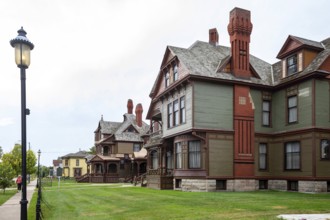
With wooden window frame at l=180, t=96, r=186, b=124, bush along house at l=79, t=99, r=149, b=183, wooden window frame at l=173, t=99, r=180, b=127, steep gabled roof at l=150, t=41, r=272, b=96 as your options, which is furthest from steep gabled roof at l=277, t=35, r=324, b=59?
bush along house at l=79, t=99, r=149, b=183

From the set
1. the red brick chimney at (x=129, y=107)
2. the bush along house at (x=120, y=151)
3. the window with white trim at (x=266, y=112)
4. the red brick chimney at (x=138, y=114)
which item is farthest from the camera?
the red brick chimney at (x=129, y=107)

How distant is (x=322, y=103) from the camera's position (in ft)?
82.6

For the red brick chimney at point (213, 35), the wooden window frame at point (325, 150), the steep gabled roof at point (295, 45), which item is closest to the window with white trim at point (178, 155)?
the wooden window frame at point (325, 150)

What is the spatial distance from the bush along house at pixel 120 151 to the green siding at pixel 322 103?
31973mm

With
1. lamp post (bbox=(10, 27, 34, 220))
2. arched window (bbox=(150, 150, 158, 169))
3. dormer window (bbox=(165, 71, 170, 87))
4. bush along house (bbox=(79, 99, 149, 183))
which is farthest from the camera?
bush along house (bbox=(79, 99, 149, 183))

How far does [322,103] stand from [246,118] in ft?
17.7

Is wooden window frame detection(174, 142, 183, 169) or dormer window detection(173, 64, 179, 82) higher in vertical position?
→ dormer window detection(173, 64, 179, 82)

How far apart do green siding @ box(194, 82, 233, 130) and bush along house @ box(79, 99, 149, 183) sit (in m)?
28.2

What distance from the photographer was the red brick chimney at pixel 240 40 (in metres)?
28.1

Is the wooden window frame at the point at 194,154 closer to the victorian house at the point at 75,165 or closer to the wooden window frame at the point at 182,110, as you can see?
the wooden window frame at the point at 182,110

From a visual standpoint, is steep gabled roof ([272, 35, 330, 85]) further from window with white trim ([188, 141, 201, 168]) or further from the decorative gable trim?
the decorative gable trim

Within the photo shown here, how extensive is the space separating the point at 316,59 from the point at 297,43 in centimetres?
182

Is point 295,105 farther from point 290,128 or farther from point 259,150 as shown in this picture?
point 259,150

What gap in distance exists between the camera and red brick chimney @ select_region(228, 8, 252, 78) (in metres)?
28.1
